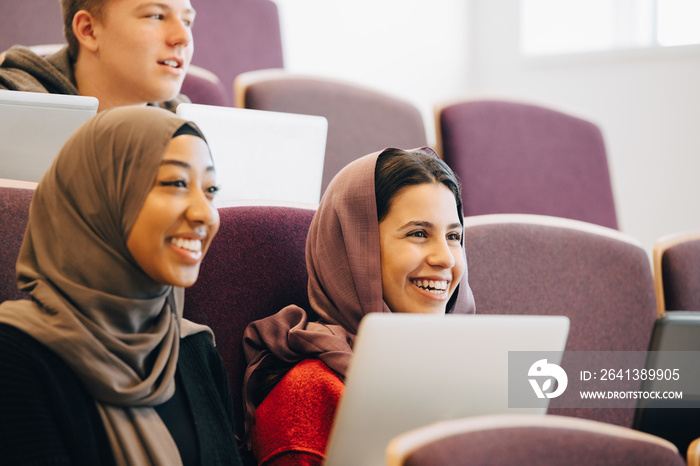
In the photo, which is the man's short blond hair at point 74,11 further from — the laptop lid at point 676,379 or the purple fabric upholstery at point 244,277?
the laptop lid at point 676,379

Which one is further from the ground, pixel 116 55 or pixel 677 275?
pixel 116 55

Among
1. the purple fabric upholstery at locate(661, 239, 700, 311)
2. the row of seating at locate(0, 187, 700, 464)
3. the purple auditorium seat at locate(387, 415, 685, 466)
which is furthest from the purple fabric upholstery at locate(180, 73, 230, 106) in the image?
the purple auditorium seat at locate(387, 415, 685, 466)

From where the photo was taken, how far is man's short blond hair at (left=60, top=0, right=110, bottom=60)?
153cm

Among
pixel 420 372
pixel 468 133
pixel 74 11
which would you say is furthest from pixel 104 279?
pixel 468 133

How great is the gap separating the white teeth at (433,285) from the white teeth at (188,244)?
40 centimetres

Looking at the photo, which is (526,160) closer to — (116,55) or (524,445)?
(116,55)

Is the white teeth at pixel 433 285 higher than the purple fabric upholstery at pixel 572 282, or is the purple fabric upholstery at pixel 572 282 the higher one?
the white teeth at pixel 433 285

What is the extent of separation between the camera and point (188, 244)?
0.91 meters

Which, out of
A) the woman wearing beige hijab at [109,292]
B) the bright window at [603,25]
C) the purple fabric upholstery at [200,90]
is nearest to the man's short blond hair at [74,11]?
the purple fabric upholstery at [200,90]

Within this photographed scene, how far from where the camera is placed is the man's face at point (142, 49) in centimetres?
152

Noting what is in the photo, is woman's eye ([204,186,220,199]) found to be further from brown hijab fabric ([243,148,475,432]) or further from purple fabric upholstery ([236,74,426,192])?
purple fabric upholstery ([236,74,426,192])

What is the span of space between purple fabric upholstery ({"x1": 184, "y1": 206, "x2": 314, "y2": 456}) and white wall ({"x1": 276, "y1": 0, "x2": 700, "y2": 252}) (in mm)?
1527

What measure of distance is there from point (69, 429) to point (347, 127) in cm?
119

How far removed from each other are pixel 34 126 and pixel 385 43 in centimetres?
230
